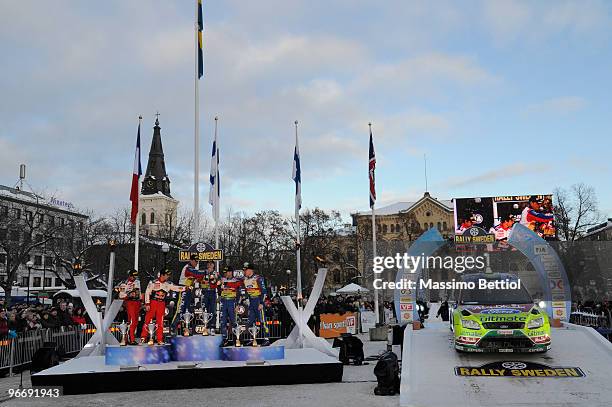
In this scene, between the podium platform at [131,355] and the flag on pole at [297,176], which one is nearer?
the podium platform at [131,355]

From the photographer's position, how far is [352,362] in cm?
1540

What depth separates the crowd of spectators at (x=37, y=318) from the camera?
1543 centimetres

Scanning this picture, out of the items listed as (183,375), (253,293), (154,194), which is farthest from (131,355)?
(154,194)

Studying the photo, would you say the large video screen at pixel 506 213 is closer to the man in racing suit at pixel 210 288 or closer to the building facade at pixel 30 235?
the building facade at pixel 30 235

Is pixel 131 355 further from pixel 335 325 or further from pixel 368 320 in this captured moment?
pixel 368 320

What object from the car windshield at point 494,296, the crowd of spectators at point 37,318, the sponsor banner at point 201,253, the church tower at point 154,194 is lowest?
the crowd of spectators at point 37,318

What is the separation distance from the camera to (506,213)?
51000mm

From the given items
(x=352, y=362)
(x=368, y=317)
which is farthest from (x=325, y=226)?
(x=352, y=362)

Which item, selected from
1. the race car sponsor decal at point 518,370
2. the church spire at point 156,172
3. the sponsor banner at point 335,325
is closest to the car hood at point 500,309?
the race car sponsor decal at point 518,370

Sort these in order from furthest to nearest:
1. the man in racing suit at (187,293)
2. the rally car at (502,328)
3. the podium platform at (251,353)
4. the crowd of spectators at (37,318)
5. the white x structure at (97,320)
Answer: the crowd of spectators at (37,318) < the man in racing suit at (187,293) < the white x structure at (97,320) < the podium platform at (251,353) < the rally car at (502,328)

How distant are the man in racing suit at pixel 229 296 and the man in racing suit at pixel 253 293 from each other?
1.04 ft

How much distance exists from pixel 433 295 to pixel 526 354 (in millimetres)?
42936

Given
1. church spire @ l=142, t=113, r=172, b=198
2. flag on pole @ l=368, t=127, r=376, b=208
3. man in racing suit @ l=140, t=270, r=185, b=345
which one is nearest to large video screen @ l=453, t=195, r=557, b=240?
flag on pole @ l=368, t=127, r=376, b=208

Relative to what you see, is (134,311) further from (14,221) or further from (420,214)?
(420,214)
